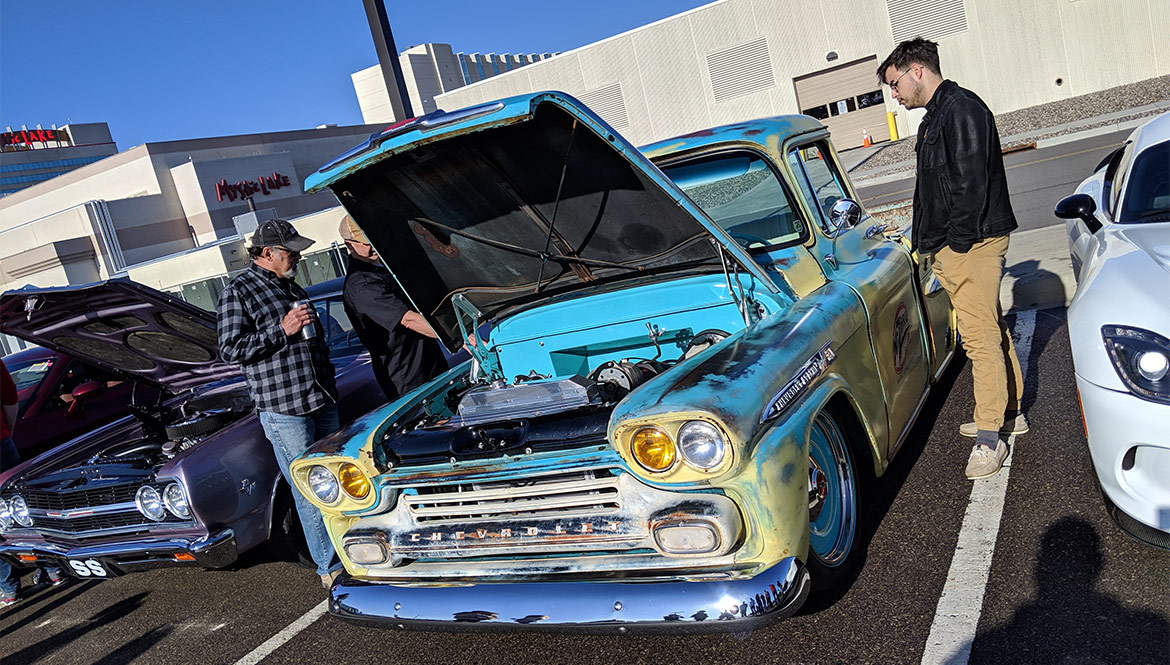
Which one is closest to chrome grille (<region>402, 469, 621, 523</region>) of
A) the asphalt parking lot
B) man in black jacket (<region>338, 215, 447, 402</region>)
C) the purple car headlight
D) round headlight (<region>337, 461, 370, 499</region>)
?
round headlight (<region>337, 461, 370, 499</region>)

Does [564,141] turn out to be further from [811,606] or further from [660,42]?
[660,42]

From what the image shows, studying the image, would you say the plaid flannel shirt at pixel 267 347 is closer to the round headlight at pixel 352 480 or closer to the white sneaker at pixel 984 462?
the round headlight at pixel 352 480

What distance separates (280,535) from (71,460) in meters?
1.67

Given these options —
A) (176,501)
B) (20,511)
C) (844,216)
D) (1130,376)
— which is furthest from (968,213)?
(20,511)

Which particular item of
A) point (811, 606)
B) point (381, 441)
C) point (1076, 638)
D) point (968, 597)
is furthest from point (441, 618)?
point (1076, 638)

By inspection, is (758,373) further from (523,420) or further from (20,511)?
(20,511)

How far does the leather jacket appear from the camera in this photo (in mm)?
3479

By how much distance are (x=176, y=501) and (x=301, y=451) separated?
685mm

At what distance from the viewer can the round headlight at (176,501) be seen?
4.15 meters

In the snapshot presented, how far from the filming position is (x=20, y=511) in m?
4.91

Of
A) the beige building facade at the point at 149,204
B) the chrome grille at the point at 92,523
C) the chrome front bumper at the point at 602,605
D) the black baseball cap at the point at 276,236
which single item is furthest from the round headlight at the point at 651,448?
the beige building facade at the point at 149,204

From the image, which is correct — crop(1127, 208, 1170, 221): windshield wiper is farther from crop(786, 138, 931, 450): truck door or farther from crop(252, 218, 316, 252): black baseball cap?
crop(252, 218, 316, 252): black baseball cap

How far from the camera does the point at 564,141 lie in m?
3.25

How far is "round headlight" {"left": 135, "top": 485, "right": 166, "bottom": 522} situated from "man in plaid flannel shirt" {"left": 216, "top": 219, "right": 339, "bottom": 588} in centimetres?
67
